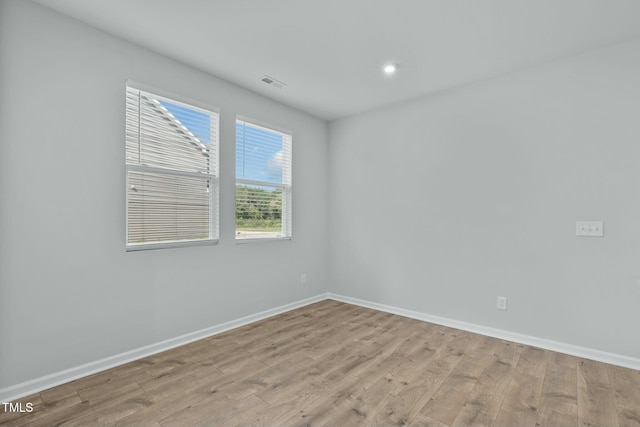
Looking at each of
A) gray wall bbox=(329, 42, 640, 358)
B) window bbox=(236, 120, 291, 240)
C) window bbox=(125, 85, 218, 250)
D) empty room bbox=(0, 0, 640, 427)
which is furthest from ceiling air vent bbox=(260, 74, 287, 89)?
gray wall bbox=(329, 42, 640, 358)

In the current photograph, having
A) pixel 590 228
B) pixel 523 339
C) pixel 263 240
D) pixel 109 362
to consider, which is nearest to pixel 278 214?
pixel 263 240

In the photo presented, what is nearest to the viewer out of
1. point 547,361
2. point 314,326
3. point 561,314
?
point 547,361

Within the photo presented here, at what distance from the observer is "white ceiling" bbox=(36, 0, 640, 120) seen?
2127 millimetres

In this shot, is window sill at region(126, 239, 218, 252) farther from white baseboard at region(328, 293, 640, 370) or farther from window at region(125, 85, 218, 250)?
white baseboard at region(328, 293, 640, 370)

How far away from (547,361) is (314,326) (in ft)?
→ 6.92

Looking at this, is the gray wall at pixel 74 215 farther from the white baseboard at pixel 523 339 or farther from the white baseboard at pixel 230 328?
the white baseboard at pixel 523 339

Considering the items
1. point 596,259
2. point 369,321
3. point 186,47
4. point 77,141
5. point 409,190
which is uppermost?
point 186,47

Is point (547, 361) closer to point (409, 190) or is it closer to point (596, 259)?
point (596, 259)

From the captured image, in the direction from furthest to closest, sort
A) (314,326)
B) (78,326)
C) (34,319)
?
(314,326), (78,326), (34,319)

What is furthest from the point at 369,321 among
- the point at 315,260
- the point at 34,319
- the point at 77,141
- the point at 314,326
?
the point at 77,141

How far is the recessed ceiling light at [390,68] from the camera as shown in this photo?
2.91 metres

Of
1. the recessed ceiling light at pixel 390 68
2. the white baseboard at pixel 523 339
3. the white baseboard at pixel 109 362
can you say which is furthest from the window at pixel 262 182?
the white baseboard at pixel 523 339

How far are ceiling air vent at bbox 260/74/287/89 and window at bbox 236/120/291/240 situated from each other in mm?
513

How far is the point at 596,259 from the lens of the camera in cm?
261
